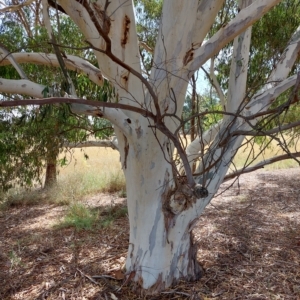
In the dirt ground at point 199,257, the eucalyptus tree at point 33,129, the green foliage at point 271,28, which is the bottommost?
the dirt ground at point 199,257

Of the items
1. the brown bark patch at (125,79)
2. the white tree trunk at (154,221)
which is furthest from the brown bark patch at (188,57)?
the white tree trunk at (154,221)

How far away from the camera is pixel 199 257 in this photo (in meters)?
3.26

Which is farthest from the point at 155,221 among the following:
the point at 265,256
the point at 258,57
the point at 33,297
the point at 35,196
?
the point at 35,196

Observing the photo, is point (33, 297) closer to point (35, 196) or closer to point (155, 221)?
point (155, 221)

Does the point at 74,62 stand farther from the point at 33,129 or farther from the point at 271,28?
the point at 271,28

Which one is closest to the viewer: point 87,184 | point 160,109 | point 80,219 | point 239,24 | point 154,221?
point 239,24

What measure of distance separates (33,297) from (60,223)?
6.56 feet

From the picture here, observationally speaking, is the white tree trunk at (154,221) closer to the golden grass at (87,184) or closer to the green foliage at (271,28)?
the green foliage at (271,28)

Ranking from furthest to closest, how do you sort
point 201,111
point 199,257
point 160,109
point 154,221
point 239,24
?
1. point 201,111
2. point 199,257
3. point 154,221
4. point 160,109
5. point 239,24

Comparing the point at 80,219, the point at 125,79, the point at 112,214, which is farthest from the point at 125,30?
the point at 112,214

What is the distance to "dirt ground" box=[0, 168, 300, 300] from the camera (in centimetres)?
271

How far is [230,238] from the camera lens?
3.77m

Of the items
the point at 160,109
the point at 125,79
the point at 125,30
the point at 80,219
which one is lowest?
the point at 80,219

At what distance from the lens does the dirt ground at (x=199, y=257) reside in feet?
8.88
